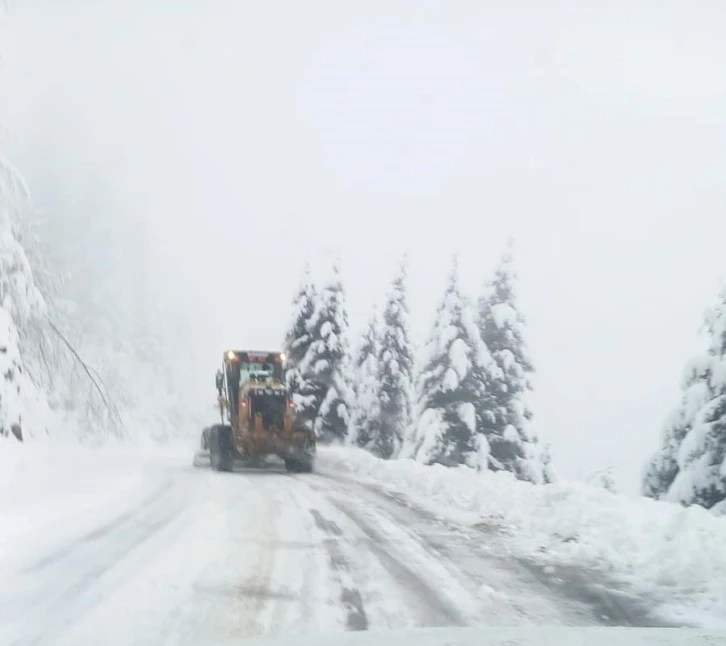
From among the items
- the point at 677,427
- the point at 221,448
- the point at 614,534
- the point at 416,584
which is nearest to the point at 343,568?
the point at 416,584

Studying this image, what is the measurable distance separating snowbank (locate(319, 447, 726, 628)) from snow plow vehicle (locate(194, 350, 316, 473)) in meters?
8.57

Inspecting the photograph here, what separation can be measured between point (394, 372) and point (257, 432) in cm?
1479

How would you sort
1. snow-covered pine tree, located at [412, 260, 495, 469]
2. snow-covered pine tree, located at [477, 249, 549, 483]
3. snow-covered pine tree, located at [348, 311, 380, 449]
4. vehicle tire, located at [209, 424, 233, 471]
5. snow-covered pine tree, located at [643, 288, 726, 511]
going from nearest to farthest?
snow-covered pine tree, located at [643, 288, 726, 511] < vehicle tire, located at [209, 424, 233, 471] < snow-covered pine tree, located at [412, 260, 495, 469] < snow-covered pine tree, located at [477, 249, 549, 483] < snow-covered pine tree, located at [348, 311, 380, 449]

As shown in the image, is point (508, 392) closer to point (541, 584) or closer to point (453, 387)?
point (453, 387)

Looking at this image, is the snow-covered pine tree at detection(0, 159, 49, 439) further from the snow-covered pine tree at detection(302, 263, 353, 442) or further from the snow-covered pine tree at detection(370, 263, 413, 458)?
the snow-covered pine tree at detection(370, 263, 413, 458)

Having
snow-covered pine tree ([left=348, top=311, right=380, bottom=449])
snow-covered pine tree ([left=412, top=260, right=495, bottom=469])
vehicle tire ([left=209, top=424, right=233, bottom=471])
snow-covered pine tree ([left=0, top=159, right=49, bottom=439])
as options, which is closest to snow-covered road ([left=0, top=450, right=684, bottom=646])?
snow-covered pine tree ([left=0, top=159, right=49, bottom=439])

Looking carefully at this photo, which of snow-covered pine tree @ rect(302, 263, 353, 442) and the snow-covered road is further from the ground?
snow-covered pine tree @ rect(302, 263, 353, 442)

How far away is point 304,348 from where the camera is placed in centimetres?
3788

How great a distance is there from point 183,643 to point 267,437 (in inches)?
737

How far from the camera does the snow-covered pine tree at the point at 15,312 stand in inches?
607

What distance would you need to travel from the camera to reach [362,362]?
40406 mm

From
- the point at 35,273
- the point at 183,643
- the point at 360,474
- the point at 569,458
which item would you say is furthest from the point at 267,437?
the point at 569,458

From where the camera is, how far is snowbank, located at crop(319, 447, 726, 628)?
7.71 meters

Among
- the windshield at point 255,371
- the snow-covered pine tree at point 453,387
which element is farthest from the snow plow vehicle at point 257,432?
the snow-covered pine tree at point 453,387
